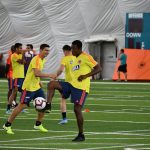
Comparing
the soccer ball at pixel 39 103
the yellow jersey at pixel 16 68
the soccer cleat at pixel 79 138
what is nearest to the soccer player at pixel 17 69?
the yellow jersey at pixel 16 68

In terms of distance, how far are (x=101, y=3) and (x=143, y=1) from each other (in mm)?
3014

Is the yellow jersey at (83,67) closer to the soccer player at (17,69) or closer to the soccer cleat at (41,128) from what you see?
the soccer cleat at (41,128)

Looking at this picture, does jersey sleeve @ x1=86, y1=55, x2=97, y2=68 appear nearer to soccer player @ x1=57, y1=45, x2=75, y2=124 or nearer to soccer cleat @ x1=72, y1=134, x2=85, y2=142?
soccer cleat @ x1=72, y1=134, x2=85, y2=142

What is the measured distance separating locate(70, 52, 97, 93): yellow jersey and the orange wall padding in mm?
32227

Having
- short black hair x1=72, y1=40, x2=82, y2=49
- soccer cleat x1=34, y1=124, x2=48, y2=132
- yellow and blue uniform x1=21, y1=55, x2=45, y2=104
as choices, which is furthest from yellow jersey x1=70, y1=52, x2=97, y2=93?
soccer cleat x1=34, y1=124, x2=48, y2=132

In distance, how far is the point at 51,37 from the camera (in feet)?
194

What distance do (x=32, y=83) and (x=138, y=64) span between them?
101ft

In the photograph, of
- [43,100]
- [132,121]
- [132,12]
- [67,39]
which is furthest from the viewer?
[67,39]

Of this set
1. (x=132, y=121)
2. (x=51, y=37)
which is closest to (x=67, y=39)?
(x=51, y=37)

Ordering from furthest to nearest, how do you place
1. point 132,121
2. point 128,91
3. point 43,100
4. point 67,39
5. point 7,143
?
point 67,39, point 128,91, point 132,121, point 43,100, point 7,143

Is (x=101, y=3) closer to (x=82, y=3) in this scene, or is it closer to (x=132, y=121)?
(x=82, y=3)

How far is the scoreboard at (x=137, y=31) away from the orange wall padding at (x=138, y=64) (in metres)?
0.69

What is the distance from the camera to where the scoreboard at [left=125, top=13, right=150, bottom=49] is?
51531 mm

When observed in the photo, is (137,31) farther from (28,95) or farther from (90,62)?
(90,62)
